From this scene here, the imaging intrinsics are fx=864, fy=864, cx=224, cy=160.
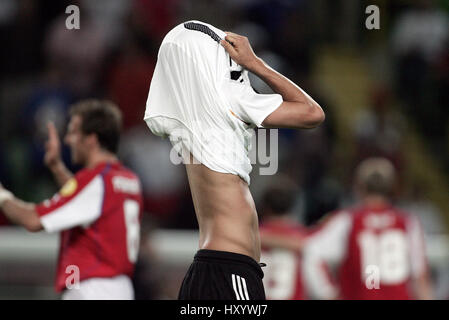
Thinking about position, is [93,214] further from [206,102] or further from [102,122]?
[206,102]

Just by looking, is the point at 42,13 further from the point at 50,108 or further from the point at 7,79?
the point at 50,108

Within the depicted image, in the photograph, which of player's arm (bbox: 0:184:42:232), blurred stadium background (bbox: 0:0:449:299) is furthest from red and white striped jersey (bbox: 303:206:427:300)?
player's arm (bbox: 0:184:42:232)

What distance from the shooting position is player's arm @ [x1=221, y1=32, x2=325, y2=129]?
4.20 metres

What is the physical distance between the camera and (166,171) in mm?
9898

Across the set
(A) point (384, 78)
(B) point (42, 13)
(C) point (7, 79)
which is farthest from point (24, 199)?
(A) point (384, 78)

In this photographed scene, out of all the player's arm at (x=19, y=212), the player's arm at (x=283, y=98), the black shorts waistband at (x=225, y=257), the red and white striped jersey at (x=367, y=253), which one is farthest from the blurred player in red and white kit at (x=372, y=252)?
the player's arm at (x=283, y=98)

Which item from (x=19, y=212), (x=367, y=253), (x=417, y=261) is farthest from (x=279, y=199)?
(x=19, y=212)

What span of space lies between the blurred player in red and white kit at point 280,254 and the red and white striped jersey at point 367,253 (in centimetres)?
11

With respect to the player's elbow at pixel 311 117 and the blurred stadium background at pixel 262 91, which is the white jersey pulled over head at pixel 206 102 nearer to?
the player's elbow at pixel 311 117

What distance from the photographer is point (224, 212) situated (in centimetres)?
422

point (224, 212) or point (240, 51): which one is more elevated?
point (240, 51)

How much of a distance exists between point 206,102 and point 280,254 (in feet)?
11.5
